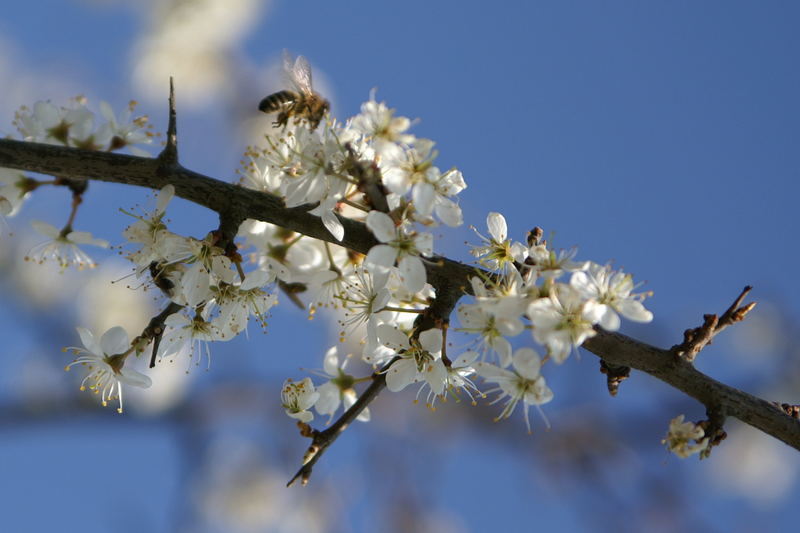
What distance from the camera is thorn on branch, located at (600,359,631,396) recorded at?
1917 mm

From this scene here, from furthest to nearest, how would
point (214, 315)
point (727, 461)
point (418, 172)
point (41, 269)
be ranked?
1. point (727, 461)
2. point (41, 269)
3. point (214, 315)
4. point (418, 172)

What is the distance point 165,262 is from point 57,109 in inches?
28.5

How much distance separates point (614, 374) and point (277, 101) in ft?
4.48

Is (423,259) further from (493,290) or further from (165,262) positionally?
(165,262)

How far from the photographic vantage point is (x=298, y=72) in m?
2.69

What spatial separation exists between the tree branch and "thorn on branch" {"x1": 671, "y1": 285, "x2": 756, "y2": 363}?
2 centimetres

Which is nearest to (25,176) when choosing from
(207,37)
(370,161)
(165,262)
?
(165,262)

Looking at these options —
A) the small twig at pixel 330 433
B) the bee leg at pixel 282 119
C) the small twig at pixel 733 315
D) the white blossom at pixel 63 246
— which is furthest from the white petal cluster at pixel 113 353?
the small twig at pixel 733 315

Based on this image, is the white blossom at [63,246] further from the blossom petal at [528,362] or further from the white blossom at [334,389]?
the blossom petal at [528,362]

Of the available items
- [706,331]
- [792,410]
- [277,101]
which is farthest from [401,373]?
[277,101]

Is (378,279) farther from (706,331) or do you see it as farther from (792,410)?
(792,410)

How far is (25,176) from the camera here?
232 cm

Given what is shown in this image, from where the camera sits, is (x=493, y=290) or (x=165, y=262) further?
(x=165, y=262)

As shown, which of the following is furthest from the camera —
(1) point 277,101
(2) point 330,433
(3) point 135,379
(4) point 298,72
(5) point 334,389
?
(4) point 298,72
